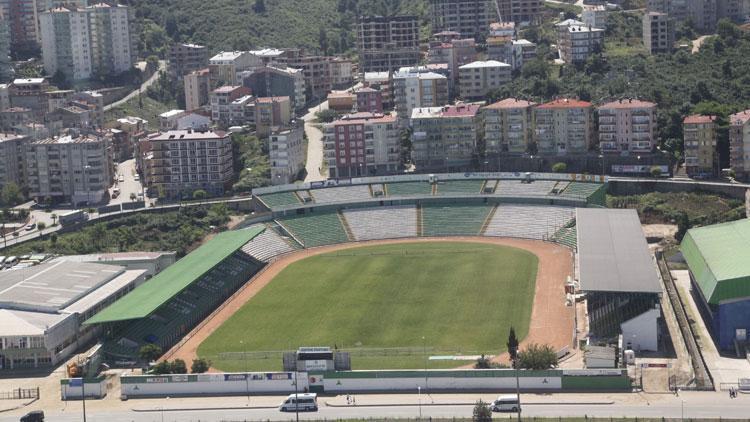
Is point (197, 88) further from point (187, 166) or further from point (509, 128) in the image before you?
point (509, 128)

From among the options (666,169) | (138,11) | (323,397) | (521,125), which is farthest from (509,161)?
(138,11)

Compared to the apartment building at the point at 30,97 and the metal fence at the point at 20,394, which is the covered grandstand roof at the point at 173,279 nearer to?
the metal fence at the point at 20,394

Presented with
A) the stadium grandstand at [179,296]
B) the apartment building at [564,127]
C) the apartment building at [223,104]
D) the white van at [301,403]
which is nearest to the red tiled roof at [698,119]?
the apartment building at [564,127]

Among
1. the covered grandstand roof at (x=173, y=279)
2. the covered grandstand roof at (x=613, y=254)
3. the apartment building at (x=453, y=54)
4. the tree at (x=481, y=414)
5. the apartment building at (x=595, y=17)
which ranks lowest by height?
the tree at (x=481, y=414)

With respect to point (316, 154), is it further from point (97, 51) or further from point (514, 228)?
point (97, 51)

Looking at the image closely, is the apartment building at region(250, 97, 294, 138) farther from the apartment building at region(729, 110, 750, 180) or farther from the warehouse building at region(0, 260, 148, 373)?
the warehouse building at region(0, 260, 148, 373)

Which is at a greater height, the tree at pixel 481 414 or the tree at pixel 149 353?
the tree at pixel 481 414

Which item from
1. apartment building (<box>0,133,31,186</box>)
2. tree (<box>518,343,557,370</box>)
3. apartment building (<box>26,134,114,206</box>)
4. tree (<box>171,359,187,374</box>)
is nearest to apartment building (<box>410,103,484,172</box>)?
apartment building (<box>26,134,114,206</box>)
